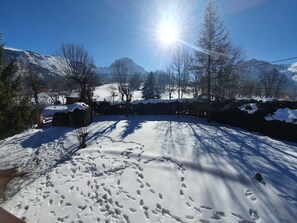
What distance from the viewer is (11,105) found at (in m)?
8.23

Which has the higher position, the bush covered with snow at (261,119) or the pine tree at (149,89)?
the pine tree at (149,89)

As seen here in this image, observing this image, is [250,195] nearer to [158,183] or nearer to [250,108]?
[158,183]

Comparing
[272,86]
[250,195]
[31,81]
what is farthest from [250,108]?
[272,86]

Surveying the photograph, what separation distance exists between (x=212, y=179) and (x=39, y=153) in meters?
7.29

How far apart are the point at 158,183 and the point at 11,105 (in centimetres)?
675

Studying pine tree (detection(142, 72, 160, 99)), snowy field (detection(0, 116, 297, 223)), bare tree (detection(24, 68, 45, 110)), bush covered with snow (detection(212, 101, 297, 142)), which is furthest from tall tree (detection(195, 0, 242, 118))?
bare tree (detection(24, 68, 45, 110))

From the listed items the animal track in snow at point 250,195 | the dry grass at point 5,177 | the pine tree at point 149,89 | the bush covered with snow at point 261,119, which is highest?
the pine tree at point 149,89

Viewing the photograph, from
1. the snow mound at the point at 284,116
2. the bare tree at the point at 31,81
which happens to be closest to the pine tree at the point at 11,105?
the snow mound at the point at 284,116

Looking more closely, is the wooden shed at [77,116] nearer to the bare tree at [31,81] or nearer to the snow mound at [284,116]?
the snow mound at [284,116]

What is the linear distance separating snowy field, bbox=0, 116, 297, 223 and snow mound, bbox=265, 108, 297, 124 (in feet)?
8.20

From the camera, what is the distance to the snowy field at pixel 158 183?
4301 mm

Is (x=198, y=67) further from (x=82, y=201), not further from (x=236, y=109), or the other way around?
(x=82, y=201)

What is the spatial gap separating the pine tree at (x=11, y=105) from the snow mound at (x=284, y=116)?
12068mm

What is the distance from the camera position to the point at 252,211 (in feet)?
13.7
